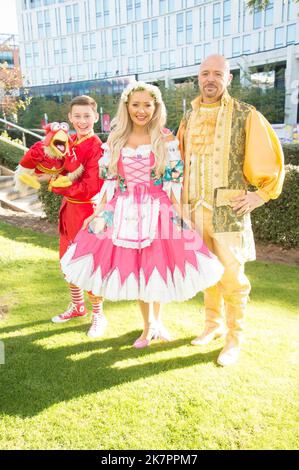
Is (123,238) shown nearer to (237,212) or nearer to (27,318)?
(237,212)

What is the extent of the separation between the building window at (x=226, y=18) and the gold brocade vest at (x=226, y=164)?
45.4 meters

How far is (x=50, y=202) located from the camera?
7.97 m

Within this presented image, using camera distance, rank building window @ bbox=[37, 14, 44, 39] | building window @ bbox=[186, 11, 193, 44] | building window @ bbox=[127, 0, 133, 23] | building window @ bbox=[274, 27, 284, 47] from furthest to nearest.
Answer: building window @ bbox=[37, 14, 44, 39], building window @ bbox=[127, 0, 133, 23], building window @ bbox=[186, 11, 193, 44], building window @ bbox=[274, 27, 284, 47]

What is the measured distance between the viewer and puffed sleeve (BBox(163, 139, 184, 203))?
128 inches

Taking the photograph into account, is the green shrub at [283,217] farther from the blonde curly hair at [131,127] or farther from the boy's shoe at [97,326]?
the boy's shoe at [97,326]

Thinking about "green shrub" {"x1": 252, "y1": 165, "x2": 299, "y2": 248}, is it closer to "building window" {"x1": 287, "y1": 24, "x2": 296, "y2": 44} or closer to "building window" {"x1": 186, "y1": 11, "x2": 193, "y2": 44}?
"building window" {"x1": 287, "y1": 24, "x2": 296, "y2": 44}

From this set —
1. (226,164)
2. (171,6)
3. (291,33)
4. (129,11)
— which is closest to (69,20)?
(129,11)

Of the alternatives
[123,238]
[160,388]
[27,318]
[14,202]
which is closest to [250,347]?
[160,388]

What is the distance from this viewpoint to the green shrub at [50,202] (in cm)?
787

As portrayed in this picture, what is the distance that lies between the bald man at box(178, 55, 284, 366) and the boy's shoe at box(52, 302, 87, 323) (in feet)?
4.95

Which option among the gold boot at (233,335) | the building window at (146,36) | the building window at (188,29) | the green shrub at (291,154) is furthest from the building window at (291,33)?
the gold boot at (233,335)

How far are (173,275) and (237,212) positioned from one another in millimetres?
707

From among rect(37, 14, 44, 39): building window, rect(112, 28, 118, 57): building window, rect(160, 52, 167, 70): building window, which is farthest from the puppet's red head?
rect(37, 14, 44, 39): building window

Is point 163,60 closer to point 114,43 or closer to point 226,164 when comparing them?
point 114,43
